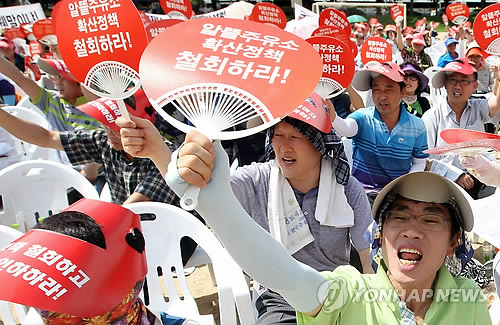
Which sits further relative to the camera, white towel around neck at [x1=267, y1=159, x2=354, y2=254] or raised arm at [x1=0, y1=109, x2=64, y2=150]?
raised arm at [x1=0, y1=109, x2=64, y2=150]

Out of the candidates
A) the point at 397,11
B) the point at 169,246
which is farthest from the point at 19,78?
the point at 397,11

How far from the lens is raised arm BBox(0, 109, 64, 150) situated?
2204 millimetres

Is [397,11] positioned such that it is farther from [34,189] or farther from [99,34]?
[99,34]

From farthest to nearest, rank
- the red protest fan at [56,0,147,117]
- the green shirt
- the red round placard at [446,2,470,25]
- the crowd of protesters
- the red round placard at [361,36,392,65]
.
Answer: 1. the red round placard at [446,2,470,25]
2. the red round placard at [361,36,392,65]
3. the red protest fan at [56,0,147,117]
4. the green shirt
5. the crowd of protesters

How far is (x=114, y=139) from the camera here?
226cm

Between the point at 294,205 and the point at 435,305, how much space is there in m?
0.75

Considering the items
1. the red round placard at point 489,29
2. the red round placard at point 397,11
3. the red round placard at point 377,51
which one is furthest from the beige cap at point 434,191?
the red round placard at point 397,11

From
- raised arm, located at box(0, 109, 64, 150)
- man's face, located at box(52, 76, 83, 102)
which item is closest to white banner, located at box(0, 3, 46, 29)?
man's face, located at box(52, 76, 83, 102)

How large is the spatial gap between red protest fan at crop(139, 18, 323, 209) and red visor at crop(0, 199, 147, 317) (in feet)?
1.69

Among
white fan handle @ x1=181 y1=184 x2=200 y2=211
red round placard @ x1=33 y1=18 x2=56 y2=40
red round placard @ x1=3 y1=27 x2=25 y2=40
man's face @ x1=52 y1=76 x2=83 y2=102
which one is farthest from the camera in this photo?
red round placard @ x1=3 y1=27 x2=25 y2=40

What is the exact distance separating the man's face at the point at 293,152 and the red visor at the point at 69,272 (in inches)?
33.6

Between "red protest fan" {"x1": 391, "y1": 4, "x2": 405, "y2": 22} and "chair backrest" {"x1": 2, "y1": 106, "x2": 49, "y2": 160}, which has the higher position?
"red protest fan" {"x1": 391, "y1": 4, "x2": 405, "y2": 22}

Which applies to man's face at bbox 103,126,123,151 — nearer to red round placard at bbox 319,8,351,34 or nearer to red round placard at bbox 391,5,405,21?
red round placard at bbox 319,8,351,34

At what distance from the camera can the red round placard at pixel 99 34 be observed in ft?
4.98
